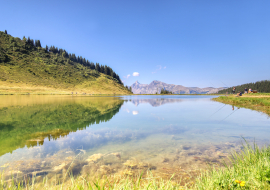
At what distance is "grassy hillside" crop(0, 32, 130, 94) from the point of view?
4070 inches

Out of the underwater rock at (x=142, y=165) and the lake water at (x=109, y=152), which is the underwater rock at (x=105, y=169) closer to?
the lake water at (x=109, y=152)

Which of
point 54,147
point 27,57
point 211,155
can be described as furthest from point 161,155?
point 27,57

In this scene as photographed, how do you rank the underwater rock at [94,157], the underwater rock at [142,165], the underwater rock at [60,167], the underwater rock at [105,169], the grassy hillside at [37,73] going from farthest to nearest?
1. the grassy hillside at [37,73]
2. the underwater rock at [94,157]
3. the underwater rock at [142,165]
4. the underwater rock at [60,167]
5. the underwater rock at [105,169]

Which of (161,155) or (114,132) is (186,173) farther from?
(114,132)

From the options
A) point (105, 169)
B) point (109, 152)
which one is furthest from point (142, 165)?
point (109, 152)

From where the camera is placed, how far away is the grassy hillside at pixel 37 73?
339 ft

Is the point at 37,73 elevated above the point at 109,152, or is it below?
above

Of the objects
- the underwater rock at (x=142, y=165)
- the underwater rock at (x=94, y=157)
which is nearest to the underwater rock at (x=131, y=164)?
the underwater rock at (x=142, y=165)

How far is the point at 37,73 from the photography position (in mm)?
128750

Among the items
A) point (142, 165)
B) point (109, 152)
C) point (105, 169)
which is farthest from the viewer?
point (109, 152)

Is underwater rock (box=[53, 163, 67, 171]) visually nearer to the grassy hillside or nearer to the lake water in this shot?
the lake water

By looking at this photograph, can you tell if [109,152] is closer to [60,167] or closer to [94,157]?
[94,157]

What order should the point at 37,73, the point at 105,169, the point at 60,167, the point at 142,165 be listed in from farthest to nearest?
1. the point at 37,73
2. the point at 142,165
3. the point at 60,167
4. the point at 105,169

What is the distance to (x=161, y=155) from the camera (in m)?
7.66
